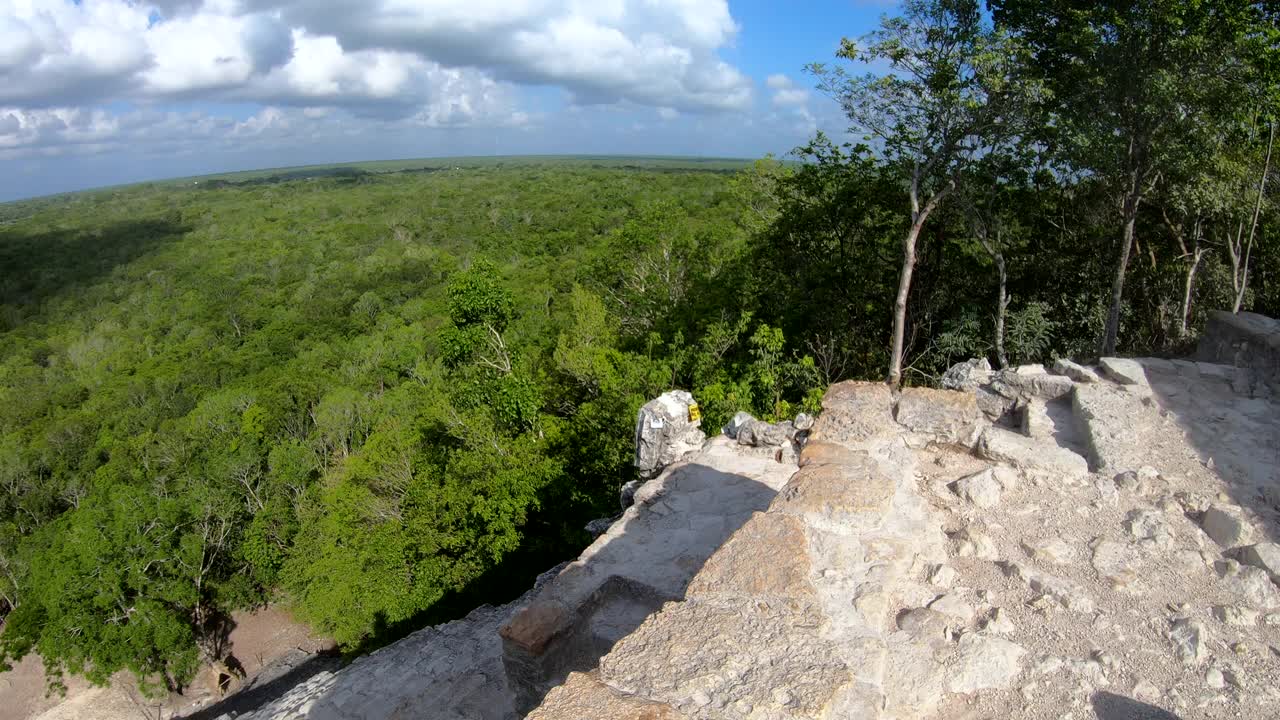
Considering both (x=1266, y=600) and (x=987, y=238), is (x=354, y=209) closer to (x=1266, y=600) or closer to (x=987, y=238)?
(x=987, y=238)

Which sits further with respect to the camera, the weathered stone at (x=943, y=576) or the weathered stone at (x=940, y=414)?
the weathered stone at (x=940, y=414)

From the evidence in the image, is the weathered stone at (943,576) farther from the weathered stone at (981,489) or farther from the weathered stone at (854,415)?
the weathered stone at (854,415)

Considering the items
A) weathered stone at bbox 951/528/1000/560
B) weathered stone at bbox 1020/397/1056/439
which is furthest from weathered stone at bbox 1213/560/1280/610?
weathered stone at bbox 1020/397/1056/439

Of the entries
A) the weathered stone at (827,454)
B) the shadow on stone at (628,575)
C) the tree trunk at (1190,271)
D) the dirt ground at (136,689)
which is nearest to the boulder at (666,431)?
the shadow on stone at (628,575)

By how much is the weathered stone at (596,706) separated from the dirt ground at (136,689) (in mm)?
17491

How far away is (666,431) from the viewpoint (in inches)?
261

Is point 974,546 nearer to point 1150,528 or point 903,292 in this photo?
point 1150,528

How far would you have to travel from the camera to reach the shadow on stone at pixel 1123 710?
116 inches

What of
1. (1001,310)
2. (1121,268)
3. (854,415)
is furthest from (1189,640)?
(1001,310)

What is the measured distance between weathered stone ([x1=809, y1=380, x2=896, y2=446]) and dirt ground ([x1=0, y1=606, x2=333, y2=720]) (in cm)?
1643

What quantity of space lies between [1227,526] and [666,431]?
13.6 feet

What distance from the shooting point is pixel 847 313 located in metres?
11.7

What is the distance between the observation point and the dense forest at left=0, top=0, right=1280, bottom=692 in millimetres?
8086

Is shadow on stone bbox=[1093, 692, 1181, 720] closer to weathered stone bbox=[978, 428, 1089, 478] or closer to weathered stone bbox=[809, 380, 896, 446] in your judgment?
weathered stone bbox=[978, 428, 1089, 478]
